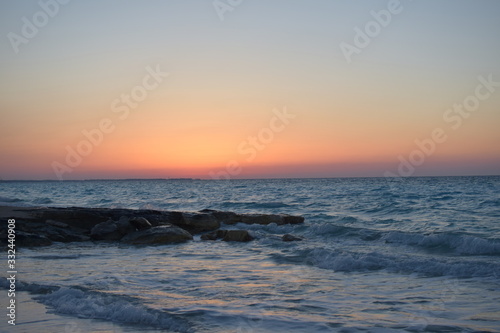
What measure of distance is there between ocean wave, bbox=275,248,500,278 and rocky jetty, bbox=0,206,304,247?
5.92 metres

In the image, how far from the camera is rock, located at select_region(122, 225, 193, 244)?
1977 cm

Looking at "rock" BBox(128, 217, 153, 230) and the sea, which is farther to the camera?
"rock" BBox(128, 217, 153, 230)

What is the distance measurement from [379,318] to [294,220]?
18.8 metres

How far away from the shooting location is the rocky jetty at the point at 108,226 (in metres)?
19.8

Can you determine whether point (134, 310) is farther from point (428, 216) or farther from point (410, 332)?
point (428, 216)

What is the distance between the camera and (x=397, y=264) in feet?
45.3

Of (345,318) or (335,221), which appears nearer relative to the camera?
(345,318)

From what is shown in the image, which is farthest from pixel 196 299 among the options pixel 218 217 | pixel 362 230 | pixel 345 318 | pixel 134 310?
pixel 218 217

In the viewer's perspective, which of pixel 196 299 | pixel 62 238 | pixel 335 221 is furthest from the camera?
pixel 335 221

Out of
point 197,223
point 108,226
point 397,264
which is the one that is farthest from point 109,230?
point 397,264

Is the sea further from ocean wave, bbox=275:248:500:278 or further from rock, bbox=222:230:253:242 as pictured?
rock, bbox=222:230:253:242

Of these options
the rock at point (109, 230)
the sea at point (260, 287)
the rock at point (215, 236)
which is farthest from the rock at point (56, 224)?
the rock at point (215, 236)

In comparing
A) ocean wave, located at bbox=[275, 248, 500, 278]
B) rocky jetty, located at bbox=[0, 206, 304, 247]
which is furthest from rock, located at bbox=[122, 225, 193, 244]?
ocean wave, located at bbox=[275, 248, 500, 278]

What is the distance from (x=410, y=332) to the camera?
7629mm
